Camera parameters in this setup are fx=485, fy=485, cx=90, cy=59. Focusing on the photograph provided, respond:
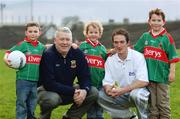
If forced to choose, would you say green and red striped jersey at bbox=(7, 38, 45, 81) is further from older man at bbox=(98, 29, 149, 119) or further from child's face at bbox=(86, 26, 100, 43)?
older man at bbox=(98, 29, 149, 119)

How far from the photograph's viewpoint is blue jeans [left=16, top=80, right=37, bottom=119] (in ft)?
23.3

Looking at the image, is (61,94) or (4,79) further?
(4,79)

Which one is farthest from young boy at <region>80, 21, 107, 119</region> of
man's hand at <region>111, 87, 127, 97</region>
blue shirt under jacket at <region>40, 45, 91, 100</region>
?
man's hand at <region>111, 87, 127, 97</region>

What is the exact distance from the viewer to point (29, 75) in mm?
7109

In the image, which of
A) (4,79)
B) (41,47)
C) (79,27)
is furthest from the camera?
(79,27)

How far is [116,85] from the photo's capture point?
22.4 ft

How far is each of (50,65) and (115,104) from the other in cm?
107

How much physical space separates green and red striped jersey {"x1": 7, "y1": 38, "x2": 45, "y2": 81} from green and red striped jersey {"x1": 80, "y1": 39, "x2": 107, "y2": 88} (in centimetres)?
73

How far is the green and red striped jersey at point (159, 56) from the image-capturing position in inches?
276

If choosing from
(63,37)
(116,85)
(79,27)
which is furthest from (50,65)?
(79,27)

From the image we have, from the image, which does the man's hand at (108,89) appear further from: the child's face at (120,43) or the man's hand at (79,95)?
the child's face at (120,43)

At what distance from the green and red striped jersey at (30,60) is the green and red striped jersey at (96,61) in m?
0.73

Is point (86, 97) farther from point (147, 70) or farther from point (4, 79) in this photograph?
point (4, 79)

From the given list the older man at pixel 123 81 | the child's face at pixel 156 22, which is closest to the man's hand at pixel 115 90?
the older man at pixel 123 81
